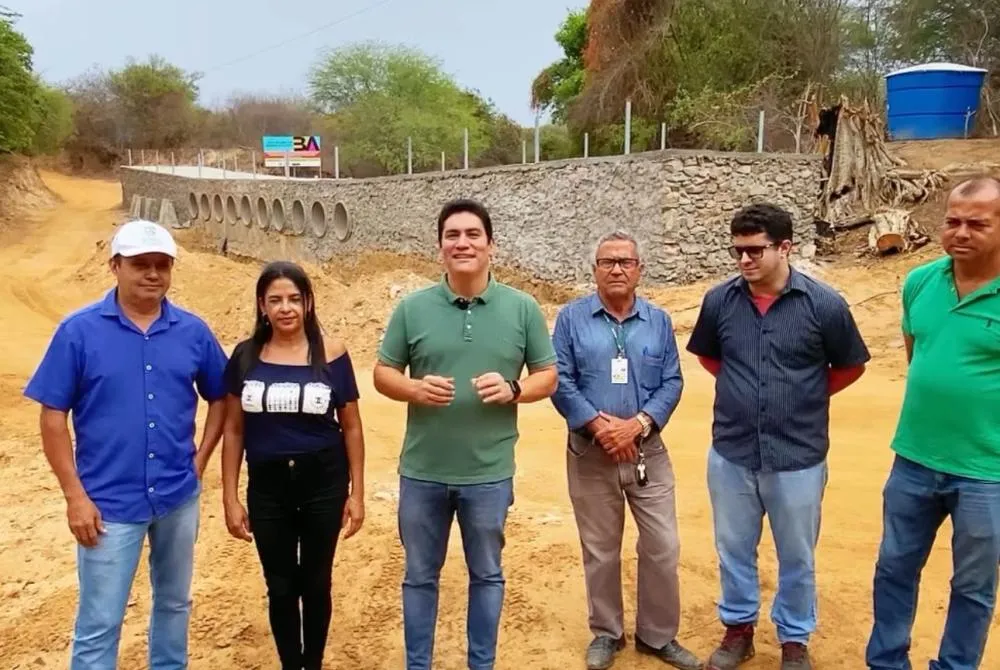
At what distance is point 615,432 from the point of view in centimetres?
292

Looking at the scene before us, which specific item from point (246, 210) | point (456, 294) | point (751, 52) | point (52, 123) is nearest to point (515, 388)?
point (456, 294)

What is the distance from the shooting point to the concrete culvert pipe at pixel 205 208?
25441mm

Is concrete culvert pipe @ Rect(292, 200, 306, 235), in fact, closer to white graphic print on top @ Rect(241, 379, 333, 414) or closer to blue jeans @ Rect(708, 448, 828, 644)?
white graphic print on top @ Rect(241, 379, 333, 414)

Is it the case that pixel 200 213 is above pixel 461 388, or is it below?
above

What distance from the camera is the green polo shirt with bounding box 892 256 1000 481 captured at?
2516 mm

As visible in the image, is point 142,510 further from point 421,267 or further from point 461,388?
point 421,267

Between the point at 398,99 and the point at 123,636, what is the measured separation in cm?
3125

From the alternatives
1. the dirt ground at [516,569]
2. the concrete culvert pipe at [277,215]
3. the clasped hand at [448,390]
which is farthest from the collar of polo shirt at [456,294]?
the concrete culvert pipe at [277,215]

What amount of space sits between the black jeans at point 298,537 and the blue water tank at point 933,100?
15.3m

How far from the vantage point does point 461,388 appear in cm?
265

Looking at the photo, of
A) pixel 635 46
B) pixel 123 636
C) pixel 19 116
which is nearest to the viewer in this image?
pixel 123 636

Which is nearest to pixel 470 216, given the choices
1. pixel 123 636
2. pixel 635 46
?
pixel 123 636

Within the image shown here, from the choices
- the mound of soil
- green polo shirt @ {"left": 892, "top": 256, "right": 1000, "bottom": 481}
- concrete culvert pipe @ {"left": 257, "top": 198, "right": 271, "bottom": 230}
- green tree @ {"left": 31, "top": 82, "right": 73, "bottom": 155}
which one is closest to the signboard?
concrete culvert pipe @ {"left": 257, "top": 198, "right": 271, "bottom": 230}

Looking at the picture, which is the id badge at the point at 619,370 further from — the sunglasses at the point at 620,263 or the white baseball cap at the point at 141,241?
the white baseball cap at the point at 141,241
